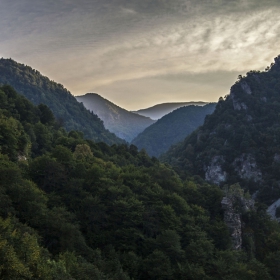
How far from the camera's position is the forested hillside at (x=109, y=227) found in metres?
21.7

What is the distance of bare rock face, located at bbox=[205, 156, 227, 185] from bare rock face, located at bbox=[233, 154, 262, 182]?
6065mm

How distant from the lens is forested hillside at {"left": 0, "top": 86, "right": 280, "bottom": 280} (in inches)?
855

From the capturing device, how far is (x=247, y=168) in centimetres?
12600

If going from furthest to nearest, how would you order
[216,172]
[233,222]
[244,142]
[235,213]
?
[244,142], [216,172], [235,213], [233,222]

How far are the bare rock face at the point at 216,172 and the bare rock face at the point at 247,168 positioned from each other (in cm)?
606

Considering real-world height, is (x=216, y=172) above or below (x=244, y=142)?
below

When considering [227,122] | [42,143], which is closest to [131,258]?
[42,143]

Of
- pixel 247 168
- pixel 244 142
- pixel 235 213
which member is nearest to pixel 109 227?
pixel 235 213

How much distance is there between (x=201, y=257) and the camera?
3431 centimetres

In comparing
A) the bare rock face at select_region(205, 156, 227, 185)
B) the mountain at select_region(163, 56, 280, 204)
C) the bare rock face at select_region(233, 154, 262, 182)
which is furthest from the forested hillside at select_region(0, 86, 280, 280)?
the bare rock face at select_region(205, 156, 227, 185)

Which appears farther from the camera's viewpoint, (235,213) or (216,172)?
(216,172)

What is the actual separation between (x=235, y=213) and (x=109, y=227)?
2178 cm

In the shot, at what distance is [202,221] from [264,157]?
93.5 m

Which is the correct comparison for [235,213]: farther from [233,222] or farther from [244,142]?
[244,142]
